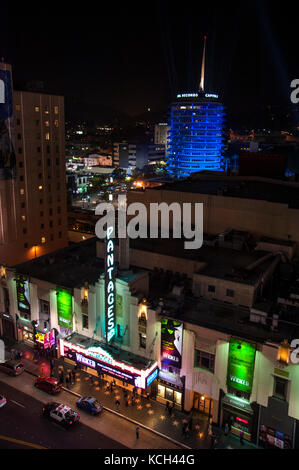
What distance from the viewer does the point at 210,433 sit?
101 feet

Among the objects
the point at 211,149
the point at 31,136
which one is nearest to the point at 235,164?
the point at 211,149

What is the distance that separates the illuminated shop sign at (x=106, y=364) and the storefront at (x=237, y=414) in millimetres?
6788

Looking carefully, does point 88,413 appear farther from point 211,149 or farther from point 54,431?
point 211,149

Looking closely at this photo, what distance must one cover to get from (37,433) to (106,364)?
778cm

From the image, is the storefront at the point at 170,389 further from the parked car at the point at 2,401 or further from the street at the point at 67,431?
the parked car at the point at 2,401

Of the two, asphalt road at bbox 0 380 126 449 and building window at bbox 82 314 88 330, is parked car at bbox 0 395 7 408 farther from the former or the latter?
building window at bbox 82 314 88 330

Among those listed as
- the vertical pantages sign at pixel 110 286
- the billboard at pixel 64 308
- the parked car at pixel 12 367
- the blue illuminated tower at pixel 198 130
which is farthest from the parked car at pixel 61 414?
the blue illuminated tower at pixel 198 130

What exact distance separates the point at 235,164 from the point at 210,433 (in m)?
138

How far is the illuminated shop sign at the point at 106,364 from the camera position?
32312 mm

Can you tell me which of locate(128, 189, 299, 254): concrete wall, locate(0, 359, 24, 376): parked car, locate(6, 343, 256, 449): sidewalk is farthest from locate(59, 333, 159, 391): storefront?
locate(128, 189, 299, 254): concrete wall

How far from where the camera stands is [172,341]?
32281 mm

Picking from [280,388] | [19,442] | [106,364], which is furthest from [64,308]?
[280,388]

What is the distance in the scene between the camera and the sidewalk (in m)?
30.0

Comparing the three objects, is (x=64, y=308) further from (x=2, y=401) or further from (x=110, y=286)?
(x=2, y=401)
